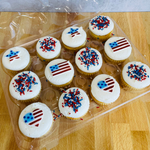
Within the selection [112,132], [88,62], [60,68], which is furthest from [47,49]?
[112,132]

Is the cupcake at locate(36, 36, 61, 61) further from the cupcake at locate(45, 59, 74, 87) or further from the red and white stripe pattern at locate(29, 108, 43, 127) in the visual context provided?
the red and white stripe pattern at locate(29, 108, 43, 127)

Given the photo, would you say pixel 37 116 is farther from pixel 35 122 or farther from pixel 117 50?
pixel 117 50

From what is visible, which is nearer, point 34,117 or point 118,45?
point 34,117

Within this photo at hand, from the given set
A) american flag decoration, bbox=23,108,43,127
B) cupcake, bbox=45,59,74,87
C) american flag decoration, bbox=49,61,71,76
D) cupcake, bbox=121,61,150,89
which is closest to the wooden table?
cupcake, bbox=121,61,150,89

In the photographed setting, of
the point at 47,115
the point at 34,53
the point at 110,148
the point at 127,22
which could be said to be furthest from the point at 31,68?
the point at 127,22

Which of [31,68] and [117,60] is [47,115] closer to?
[31,68]
